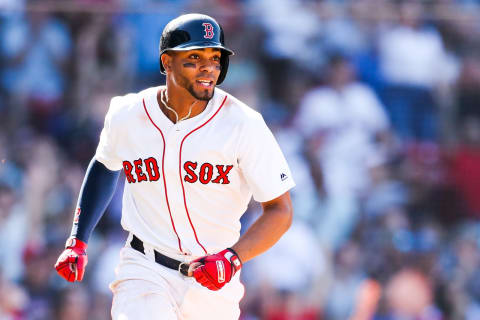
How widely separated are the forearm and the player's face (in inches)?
23.0

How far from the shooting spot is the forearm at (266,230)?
3838 mm

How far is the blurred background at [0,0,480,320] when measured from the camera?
7.61 m

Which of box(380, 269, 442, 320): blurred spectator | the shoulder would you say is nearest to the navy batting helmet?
the shoulder

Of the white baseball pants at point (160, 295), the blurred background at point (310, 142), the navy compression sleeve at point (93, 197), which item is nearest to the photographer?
the white baseball pants at point (160, 295)

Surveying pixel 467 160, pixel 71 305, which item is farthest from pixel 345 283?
pixel 71 305

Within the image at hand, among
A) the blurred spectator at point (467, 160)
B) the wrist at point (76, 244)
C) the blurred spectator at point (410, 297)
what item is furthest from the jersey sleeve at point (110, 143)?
the blurred spectator at point (467, 160)

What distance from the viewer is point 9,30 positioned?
779 cm

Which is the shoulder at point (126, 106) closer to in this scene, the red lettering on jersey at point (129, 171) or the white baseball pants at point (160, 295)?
the red lettering on jersey at point (129, 171)

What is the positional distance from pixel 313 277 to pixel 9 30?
3464 millimetres

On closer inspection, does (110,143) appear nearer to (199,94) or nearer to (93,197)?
(93,197)

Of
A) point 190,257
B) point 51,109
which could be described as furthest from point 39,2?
point 190,257

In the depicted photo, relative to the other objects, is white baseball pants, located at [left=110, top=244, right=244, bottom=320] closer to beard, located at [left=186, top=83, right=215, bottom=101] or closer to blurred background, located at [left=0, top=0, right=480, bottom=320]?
beard, located at [left=186, top=83, right=215, bottom=101]

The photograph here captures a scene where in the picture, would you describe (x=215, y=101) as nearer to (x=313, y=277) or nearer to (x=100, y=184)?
(x=100, y=184)

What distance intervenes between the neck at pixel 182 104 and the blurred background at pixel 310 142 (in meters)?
3.63
